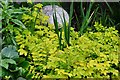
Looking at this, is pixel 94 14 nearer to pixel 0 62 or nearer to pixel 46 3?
pixel 46 3

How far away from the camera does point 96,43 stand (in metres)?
2.70

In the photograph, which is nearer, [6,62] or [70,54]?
[6,62]

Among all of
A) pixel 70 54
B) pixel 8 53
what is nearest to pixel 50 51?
pixel 70 54

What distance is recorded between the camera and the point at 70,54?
8.28ft

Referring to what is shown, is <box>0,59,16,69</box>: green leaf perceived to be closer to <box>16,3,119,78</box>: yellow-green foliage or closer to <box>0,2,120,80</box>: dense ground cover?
<box>0,2,120,80</box>: dense ground cover

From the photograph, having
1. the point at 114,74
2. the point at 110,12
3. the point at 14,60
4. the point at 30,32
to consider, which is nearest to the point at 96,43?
the point at 114,74

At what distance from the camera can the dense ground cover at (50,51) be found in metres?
2.25

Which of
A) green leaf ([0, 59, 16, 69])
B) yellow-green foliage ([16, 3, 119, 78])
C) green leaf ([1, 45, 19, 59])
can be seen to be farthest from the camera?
yellow-green foliage ([16, 3, 119, 78])

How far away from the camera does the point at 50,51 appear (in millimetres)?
2561

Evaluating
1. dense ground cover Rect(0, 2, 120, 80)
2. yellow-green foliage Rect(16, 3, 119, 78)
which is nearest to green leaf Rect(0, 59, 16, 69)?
dense ground cover Rect(0, 2, 120, 80)

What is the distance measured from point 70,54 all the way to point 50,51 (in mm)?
169

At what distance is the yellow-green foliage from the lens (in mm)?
2453

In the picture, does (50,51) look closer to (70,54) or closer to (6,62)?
(70,54)

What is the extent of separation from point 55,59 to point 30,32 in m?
0.45
